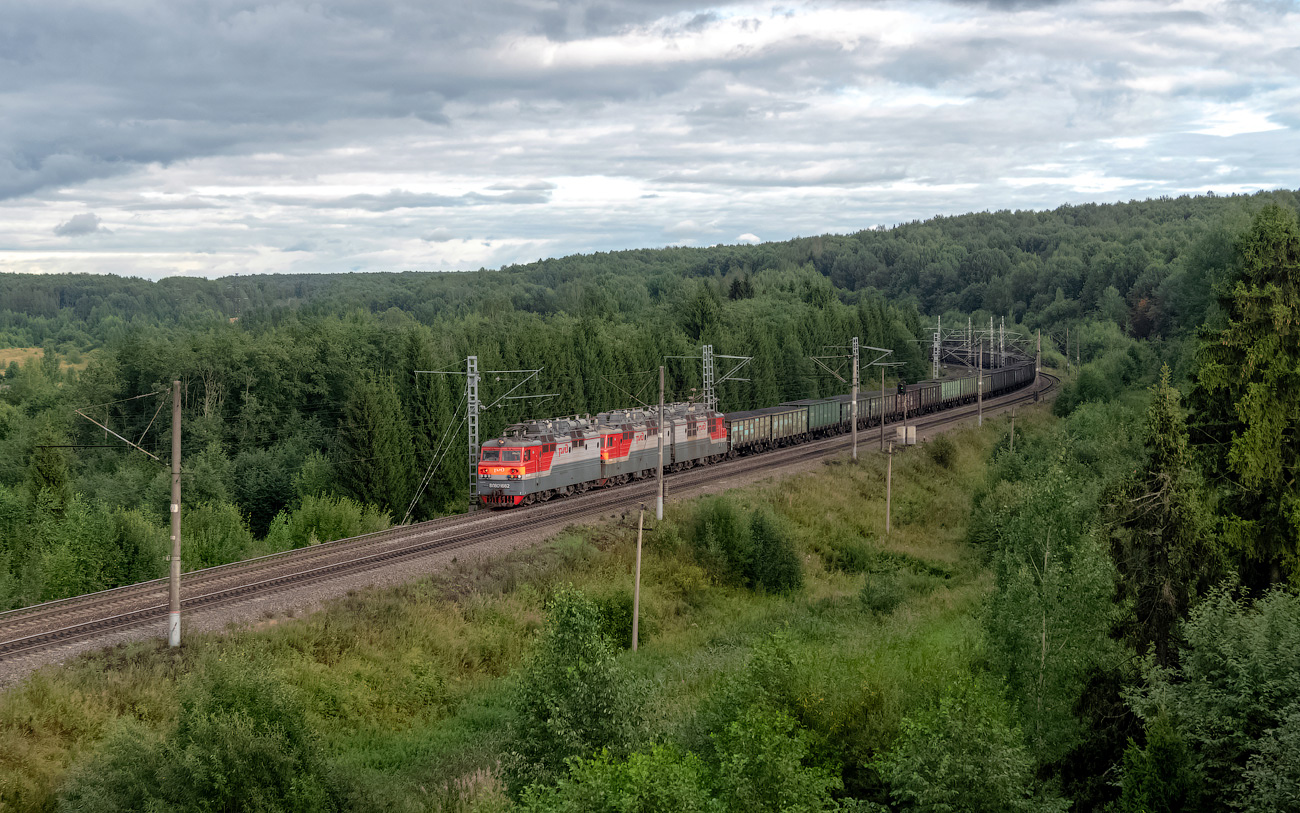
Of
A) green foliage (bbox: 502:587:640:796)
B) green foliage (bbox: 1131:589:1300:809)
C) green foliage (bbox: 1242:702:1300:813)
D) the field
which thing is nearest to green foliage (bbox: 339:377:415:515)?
green foliage (bbox: 502:587:640:796)

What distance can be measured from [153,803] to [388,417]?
4934 cm

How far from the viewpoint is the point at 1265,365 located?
1155 inches

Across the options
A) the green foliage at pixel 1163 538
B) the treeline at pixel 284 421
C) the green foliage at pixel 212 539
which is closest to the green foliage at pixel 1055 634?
the green foliage at pixel 1163 538

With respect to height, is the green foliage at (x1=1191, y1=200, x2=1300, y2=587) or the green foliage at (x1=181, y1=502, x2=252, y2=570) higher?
the green foliage at (x1=1191, y1=200, x2=1300, y2=587)

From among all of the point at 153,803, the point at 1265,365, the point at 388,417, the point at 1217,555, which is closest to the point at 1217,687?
the point at 1217,555

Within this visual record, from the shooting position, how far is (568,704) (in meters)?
18.4

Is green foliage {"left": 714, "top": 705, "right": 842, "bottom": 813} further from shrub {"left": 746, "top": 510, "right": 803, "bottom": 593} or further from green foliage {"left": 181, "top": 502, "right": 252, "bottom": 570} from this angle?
green foliage {"left": 181, "top": 502, "right": 252, "bottom": 570}

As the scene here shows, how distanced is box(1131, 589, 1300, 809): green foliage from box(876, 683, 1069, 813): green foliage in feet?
9.92

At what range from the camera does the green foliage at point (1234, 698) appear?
18109mm

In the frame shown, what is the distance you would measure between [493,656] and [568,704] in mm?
15860

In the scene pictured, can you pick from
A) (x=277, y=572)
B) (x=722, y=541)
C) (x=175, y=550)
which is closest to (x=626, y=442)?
(x=722, y=541)

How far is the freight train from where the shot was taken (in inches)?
1973

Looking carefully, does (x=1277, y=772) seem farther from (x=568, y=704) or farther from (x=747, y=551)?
(x=747, y=551)

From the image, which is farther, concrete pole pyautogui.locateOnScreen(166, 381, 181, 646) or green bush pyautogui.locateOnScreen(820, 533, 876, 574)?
green bush pyautogui.locateOnScreen(820, 533, 876, 574)
